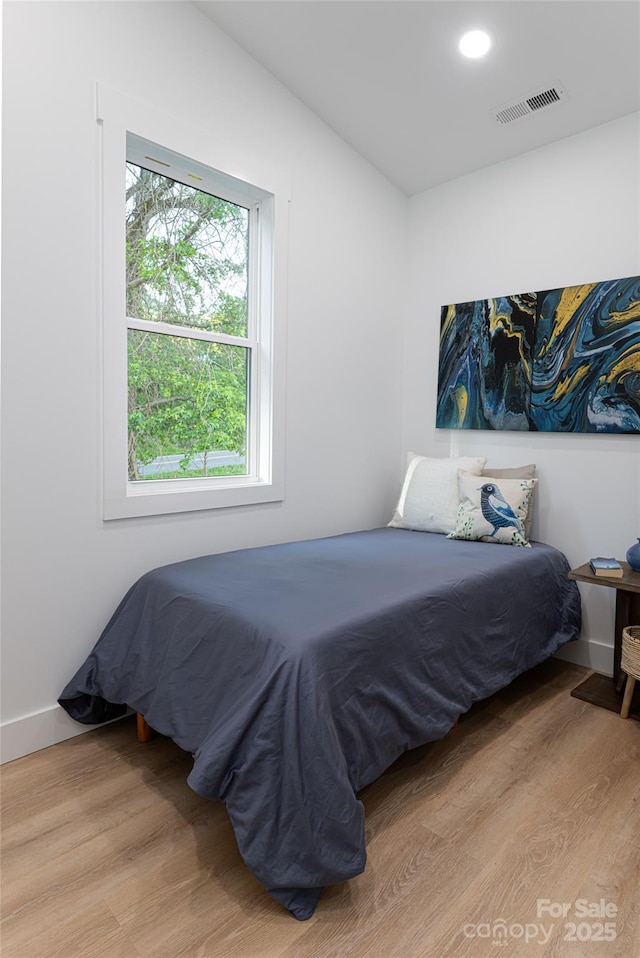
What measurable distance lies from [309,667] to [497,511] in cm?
167

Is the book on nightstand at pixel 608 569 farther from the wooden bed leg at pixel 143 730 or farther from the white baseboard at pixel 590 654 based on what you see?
the wooden bed leg at pixel 143 730

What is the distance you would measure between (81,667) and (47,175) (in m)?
1.77

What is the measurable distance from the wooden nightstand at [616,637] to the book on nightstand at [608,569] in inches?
0.8

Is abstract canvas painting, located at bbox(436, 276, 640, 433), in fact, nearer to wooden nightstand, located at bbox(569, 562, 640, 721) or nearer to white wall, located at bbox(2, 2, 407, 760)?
wooden nightstand, located at bbox(569, 562, 640, 721)

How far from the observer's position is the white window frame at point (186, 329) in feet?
6.83

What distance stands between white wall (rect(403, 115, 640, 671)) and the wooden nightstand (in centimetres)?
19

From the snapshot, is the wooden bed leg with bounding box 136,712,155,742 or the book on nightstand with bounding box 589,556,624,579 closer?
the wooden bed leg with bounding box 136,712,155,742

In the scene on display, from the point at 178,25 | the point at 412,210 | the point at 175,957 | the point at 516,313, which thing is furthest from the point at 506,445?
the point at 175,957

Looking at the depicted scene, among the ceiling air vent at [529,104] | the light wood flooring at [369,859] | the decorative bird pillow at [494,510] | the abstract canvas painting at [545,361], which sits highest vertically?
the ceiling air vent at [529,104]

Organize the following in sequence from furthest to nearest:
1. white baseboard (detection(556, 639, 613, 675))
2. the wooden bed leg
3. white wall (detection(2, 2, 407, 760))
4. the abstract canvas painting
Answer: white baseboard (detection(556, 639, 613, 675)) → the abstract canvas painting → the wooden bed leg → white wall (detection(2, 2, 407, 760))

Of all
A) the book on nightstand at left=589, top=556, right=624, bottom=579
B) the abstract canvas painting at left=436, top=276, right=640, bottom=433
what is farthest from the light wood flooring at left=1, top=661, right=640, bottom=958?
the abstract canvas painting at left=436, top=276, right=640, bottom=433

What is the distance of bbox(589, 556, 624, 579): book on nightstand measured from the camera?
2.35 metres

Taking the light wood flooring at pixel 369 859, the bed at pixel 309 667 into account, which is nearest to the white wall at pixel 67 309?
the bed at pixel 309 667

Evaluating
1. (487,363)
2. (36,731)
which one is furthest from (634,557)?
(36,731)
